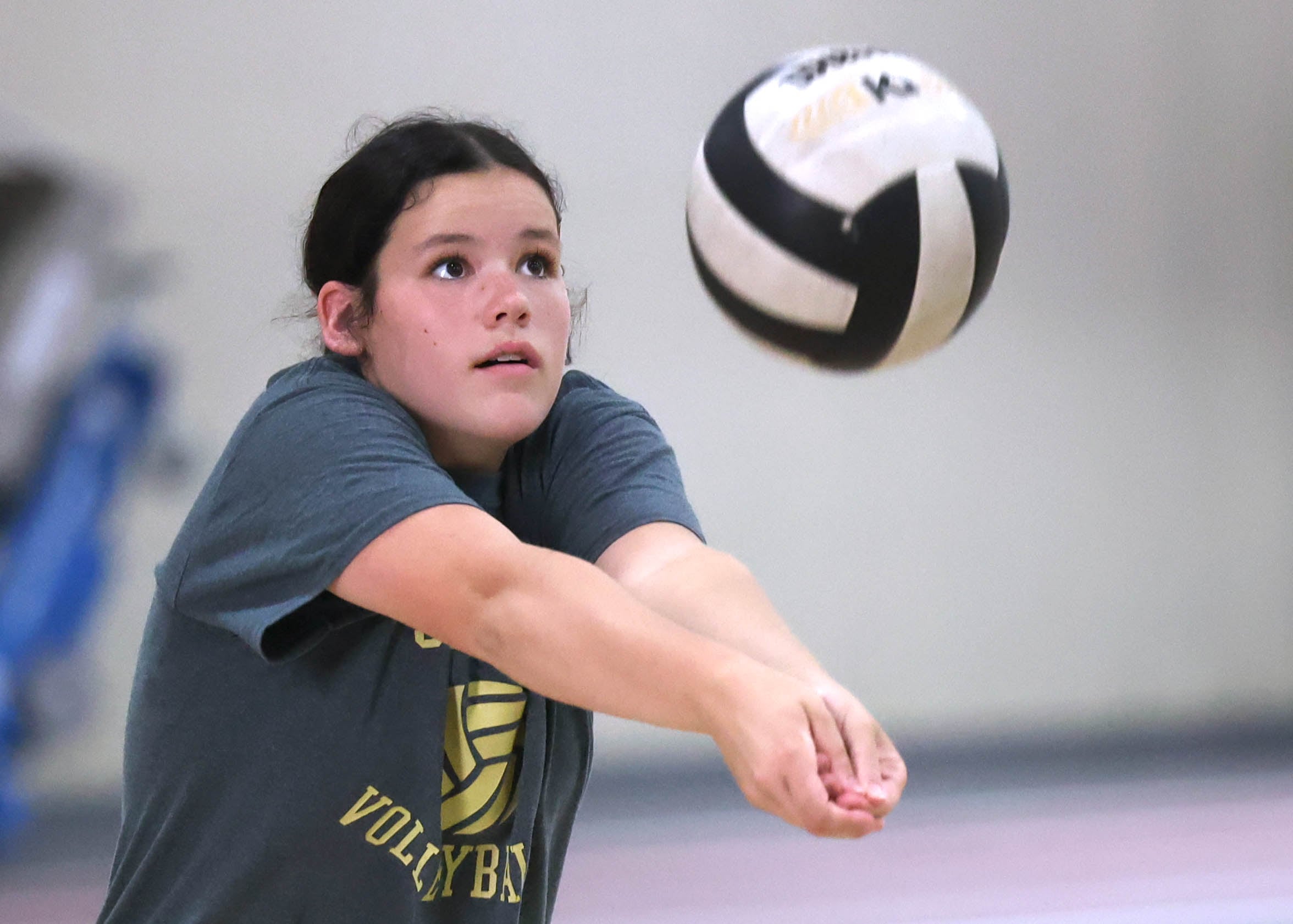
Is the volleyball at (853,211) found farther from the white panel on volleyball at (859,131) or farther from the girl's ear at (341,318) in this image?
the girl's ear at (341,318)

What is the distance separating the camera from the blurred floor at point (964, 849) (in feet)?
11.2

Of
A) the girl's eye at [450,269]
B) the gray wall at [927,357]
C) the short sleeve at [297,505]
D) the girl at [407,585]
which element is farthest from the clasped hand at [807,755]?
the gray wall at [927,357]

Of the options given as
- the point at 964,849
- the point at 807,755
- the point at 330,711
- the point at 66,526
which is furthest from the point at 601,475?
the point at 66,526

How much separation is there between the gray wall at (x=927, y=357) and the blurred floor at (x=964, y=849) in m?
0.21

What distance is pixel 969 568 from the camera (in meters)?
5.02

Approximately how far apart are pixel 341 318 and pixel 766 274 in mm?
479

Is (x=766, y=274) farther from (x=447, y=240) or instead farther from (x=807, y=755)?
(x=807, y=755)

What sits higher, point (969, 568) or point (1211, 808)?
point (969, 568)

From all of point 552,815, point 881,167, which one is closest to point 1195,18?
point 881,167

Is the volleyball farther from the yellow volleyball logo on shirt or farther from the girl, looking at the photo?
the yellow volleyball logo on shirt

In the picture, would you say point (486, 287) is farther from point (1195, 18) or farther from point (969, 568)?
point (1195, 18)

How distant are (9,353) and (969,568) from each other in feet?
11.1

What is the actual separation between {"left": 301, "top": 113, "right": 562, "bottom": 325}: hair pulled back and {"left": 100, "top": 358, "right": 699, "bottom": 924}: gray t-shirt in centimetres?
16

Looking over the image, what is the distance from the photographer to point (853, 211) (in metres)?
1.50
